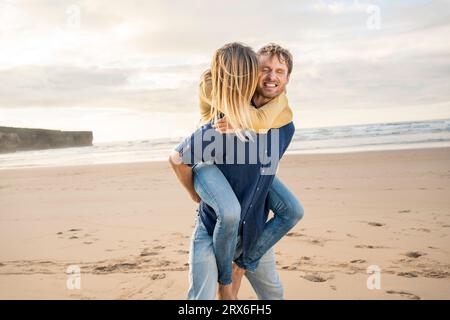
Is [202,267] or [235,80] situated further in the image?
[202,267]

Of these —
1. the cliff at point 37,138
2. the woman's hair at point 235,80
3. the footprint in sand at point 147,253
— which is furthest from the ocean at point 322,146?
the cliff at point 37,138

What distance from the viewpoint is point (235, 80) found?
2266 millimetres

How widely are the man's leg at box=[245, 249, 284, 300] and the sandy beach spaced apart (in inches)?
28.3

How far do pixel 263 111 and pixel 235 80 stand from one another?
10.5 inches

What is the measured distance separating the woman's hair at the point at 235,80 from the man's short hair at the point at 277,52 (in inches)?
10.4

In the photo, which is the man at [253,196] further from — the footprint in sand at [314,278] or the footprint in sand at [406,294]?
the footprint in sand at [406,294]

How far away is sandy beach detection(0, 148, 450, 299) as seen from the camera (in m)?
3.81

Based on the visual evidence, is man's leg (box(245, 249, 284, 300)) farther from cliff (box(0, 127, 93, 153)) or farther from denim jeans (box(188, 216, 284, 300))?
cliff (box(0, 127, 93, 153))

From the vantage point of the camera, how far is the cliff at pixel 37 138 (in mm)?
50906

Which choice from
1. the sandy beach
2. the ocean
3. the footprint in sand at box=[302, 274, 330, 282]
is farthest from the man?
the ocean

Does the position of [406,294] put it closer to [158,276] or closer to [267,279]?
[267,279]
